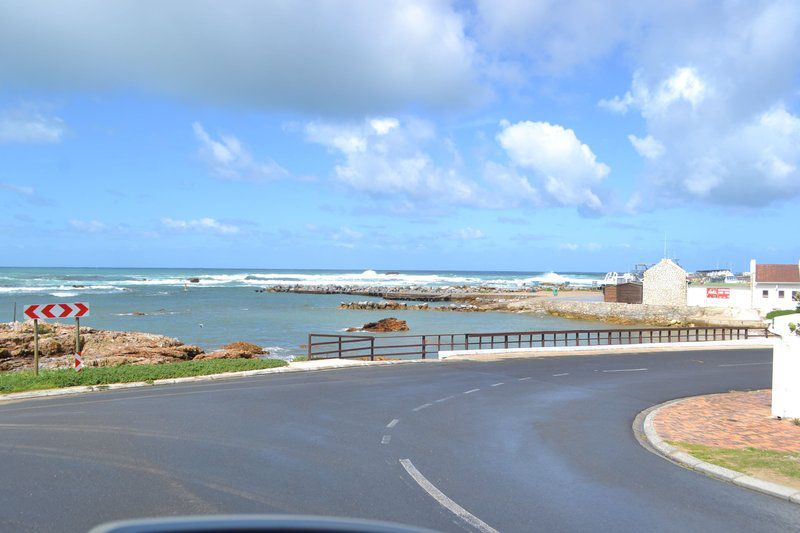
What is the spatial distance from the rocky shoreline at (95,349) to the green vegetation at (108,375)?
562 centimetres

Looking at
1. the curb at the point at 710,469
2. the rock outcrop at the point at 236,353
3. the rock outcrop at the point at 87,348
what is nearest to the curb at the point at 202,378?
the rock outcrop at the point at 236,353

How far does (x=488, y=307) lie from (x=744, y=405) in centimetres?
6655

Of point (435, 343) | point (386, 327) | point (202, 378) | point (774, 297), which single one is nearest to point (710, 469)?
point (202, 378)

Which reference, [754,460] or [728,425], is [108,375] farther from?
[754,460]

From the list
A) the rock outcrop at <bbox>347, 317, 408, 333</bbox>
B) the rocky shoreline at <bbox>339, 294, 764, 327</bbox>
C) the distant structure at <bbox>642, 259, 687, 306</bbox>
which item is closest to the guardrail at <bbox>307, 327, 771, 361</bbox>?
the rock outcrop at <bbox>347, 317, 408, 333</bbox>

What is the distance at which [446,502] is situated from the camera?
705cm

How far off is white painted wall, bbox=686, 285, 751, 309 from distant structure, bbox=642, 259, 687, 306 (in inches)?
30.0

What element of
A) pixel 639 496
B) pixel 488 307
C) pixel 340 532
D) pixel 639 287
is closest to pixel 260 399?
pixel 639 496

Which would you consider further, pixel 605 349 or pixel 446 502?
pixel 605 349

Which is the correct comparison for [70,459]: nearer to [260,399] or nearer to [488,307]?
[260,399]

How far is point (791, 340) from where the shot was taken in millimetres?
12266

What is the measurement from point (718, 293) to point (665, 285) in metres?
5.50

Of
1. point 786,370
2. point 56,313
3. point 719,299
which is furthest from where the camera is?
point 719,299

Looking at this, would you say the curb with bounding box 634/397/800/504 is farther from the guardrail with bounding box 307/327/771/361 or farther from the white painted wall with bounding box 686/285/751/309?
the white painted wall with bounding box 686/285/751/309
